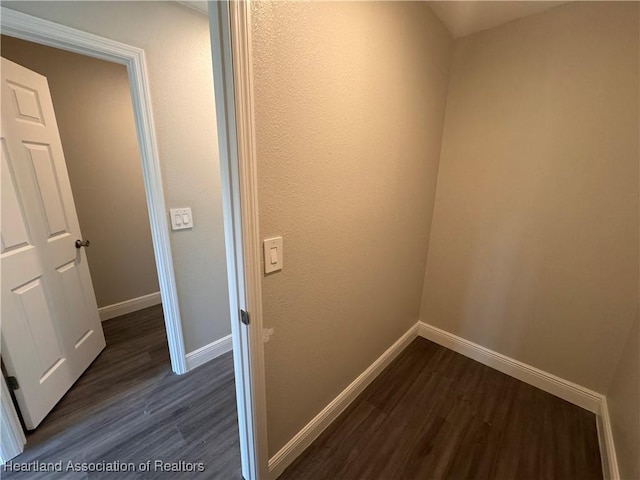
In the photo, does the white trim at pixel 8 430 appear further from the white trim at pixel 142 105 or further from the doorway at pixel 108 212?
the white trim at pixel 142 105

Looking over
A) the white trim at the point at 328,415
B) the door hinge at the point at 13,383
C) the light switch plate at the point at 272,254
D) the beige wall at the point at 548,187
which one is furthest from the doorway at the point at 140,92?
the beige wall at the point at 548,187

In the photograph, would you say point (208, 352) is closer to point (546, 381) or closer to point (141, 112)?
point (141, 112)

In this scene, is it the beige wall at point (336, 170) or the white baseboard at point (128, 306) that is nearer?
the beige wall at point (336, 170)

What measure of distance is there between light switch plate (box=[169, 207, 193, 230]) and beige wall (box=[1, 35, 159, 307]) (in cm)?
131

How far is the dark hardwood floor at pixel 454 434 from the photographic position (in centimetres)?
131

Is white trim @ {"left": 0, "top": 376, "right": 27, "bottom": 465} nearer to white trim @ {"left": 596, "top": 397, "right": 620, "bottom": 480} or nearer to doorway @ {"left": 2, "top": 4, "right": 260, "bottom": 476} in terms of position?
doorway @ {"left": 2, "top": 4, "right": 260, "bottom": 476}

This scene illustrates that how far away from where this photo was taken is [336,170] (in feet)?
3.79

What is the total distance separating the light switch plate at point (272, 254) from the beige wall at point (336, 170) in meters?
0.03

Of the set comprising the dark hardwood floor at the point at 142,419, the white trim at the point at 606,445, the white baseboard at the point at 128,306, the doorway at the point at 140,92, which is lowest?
the dark hardwood floor at the point at 142,419

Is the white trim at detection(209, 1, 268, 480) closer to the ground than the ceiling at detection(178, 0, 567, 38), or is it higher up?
closer to the ground

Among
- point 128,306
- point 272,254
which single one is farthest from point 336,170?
point 128,306

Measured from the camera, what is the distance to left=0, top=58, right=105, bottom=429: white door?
133 cm

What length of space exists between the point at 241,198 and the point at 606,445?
220 cm

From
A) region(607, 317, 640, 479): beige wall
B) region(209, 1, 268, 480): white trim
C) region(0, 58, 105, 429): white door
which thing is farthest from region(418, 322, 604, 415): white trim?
region(0, 58, 105, 429): white door
